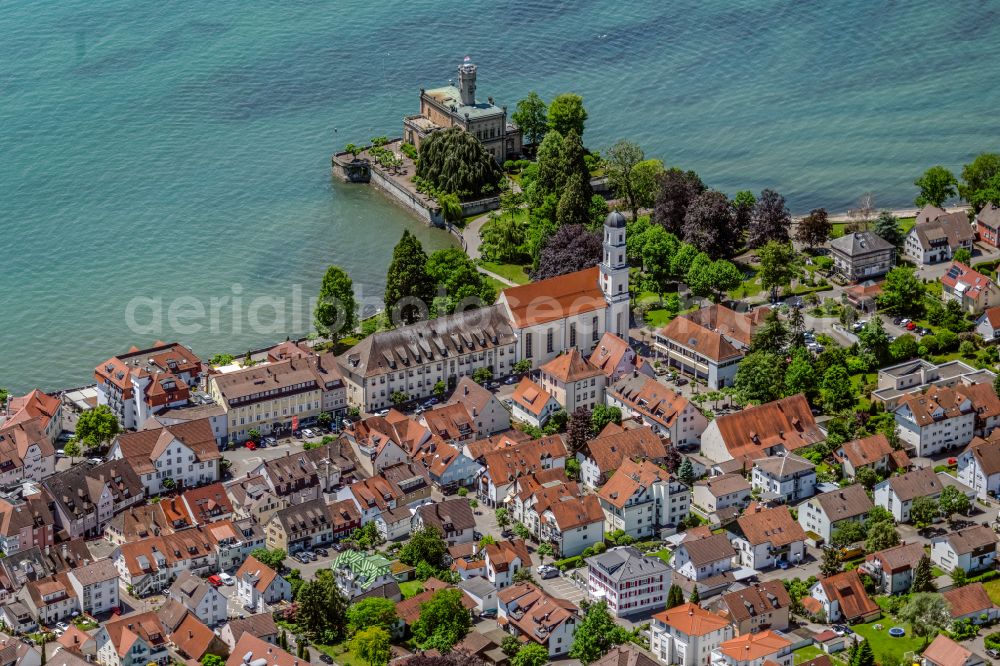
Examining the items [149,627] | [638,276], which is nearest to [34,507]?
[149,627]

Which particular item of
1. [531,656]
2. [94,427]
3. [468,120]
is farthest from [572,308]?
[531,656]

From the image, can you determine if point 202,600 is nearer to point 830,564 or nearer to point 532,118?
point 830,564

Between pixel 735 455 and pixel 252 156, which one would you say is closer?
pixel 735 455

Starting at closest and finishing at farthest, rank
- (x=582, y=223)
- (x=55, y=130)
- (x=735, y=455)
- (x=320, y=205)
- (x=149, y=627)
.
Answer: (x=149, y=627) < (x=735, y=455) < (x=582, y=223) < (x=320, y=205) < (x=55, y=130)

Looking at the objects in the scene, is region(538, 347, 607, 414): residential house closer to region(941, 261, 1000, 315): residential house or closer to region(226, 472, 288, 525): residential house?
region(226, 472, 288, 525): residential house

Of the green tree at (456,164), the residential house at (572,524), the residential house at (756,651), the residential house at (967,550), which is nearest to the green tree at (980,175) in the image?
the green tree at (456,164)

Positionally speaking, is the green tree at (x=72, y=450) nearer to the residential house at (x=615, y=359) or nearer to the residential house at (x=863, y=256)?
the residential house at (x=615, y=359)

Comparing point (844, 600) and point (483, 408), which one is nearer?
point (844, 600)

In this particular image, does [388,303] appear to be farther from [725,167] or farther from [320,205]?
[725,167]
